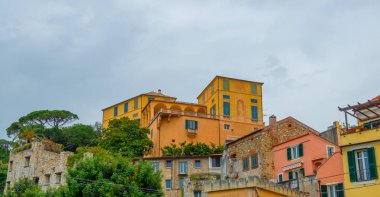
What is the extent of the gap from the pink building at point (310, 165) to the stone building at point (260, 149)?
3.35ft

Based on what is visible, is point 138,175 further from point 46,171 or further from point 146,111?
point 146,111

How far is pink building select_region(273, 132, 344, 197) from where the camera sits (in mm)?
34656

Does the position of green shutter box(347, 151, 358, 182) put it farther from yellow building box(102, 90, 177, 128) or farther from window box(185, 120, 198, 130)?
Result: yellow building box(102, 90, 177, 128)

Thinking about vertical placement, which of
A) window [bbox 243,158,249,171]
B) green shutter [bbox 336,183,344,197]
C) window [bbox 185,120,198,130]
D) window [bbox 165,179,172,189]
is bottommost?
green shutter [bbox 336,183,344,197]

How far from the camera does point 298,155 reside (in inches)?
1606

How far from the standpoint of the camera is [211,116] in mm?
65812

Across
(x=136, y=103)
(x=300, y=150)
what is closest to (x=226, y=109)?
(x=136, y=103)

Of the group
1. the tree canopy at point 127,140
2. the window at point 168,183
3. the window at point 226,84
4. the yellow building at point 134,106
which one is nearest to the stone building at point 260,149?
the window at point 168,183

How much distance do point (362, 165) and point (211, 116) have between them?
36.3 meters

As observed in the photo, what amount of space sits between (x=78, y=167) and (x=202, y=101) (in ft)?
138

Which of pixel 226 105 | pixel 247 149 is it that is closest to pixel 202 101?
pixel 226 105

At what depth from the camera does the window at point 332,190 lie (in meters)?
33.1

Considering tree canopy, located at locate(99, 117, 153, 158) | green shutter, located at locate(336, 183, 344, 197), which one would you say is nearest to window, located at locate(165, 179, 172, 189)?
tree canopy, located at locate(99, 117, 153, 158)

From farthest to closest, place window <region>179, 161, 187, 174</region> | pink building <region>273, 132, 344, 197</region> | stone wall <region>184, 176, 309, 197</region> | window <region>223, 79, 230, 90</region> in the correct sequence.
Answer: window <region>223, 79, 230, 90</region> < window <region>179, 161, 187, 174</region> < pink building <region>273, 132, 344, 197</region> < stone wall <region>184, 176, 309, 197</region>
